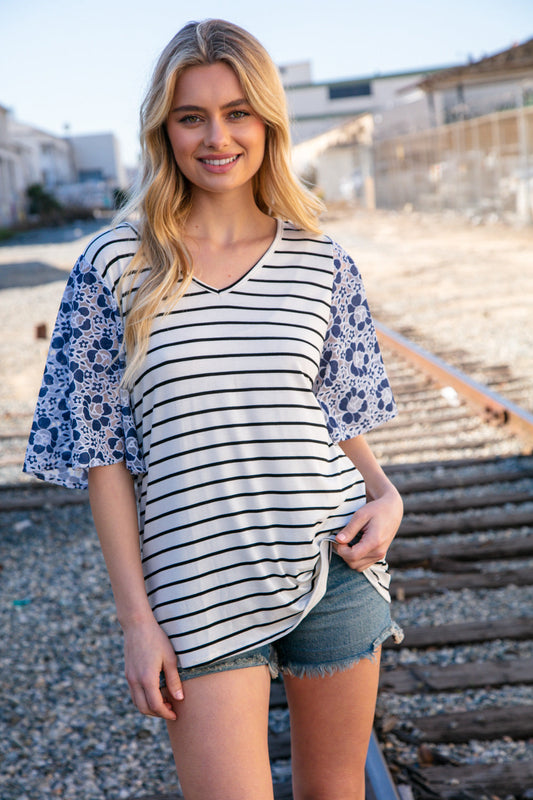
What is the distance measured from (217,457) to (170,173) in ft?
2.06

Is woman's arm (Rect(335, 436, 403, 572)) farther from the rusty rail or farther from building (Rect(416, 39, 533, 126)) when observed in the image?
building (Rect(416, 39, 533, 126))

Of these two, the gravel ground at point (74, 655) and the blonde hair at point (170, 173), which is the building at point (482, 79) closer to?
the gravel ground at point (74, 655)

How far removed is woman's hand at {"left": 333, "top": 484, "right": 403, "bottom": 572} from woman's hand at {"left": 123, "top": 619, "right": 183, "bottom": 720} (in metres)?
0.41

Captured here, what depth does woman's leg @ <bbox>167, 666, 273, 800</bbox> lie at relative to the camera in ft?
5.20

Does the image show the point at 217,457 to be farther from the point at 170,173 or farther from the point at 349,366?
the point at 170,173

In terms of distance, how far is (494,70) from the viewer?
37406 millimetres


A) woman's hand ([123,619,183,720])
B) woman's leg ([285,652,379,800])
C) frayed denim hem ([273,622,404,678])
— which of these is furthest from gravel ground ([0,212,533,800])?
woman's hand ([123,619,183,720])

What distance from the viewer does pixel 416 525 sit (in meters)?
4.80

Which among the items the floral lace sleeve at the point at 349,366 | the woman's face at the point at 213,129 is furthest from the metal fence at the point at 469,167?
the woman's face at the point at 213,129

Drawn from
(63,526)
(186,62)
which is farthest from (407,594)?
(186,62)

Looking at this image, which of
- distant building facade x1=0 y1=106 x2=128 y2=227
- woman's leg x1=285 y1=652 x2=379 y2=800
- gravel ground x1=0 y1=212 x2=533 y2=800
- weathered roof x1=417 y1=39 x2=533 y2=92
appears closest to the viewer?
woman's leg x1=285 y1=652 x2=379 y2=800

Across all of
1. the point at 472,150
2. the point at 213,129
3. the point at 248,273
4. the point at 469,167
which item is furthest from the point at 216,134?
the point at 469,167

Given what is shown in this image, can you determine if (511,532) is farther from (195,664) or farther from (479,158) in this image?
(479,158)

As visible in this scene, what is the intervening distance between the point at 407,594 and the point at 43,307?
12163 millimetres
